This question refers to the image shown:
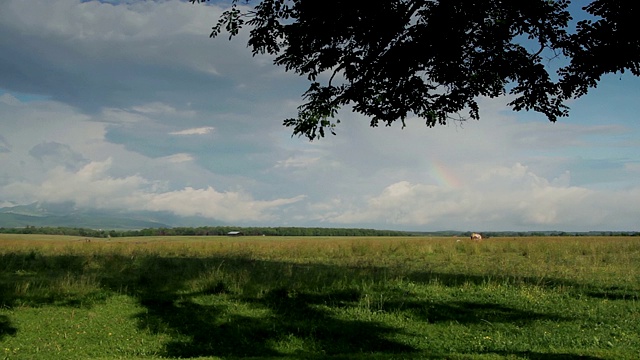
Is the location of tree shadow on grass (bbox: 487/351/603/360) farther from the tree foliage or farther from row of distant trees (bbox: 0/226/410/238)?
row of distant trees (bbox: 0/226/410/238)

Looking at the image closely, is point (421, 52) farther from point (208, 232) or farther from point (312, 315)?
point (208, 232)

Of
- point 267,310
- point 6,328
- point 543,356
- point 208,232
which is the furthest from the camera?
point 208,232

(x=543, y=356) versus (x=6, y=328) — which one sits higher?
(x=543, y=356)

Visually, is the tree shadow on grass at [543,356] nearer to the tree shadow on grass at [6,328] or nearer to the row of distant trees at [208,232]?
the tree shadow on grass at [6,328]

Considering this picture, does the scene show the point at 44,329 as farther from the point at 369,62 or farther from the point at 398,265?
the point at 398,265

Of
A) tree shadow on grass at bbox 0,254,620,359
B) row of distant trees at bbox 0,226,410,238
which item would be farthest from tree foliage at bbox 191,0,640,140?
row of distant trees at bbox 0,226,410,238

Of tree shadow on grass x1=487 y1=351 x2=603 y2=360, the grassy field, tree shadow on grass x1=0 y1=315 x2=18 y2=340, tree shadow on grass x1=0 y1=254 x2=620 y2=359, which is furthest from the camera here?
tree shadow on grass x1=0 y1=315 x2=18 y2=340

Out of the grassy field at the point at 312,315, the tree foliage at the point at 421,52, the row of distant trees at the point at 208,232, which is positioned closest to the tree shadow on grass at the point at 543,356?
the grassy field at the point at 312,315

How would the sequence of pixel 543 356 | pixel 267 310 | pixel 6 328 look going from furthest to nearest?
1. pixel 267 310
2. pixel 6 328
3. pixel 543 356

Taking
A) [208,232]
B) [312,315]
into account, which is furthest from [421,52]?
[208,232]

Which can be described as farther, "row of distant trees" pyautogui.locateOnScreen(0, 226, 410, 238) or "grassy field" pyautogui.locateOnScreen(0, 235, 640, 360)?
"row of distant trees" pyautogui.locateOnScreen(0, 226, 410, 238)

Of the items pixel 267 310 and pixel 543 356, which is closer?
pixel 543 356

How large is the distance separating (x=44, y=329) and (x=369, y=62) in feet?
32.8

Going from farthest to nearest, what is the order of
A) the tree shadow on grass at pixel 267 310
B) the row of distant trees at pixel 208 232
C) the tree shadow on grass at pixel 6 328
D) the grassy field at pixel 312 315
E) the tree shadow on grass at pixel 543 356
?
the row of distant trees at pixel 208 232 → the tree shadow on grass at pixel 6 328 → the tree shadow on grass at pixel 267 310 → the grassy field at pixel 312 315 → the tree shadow on grass at pixel 543 356
